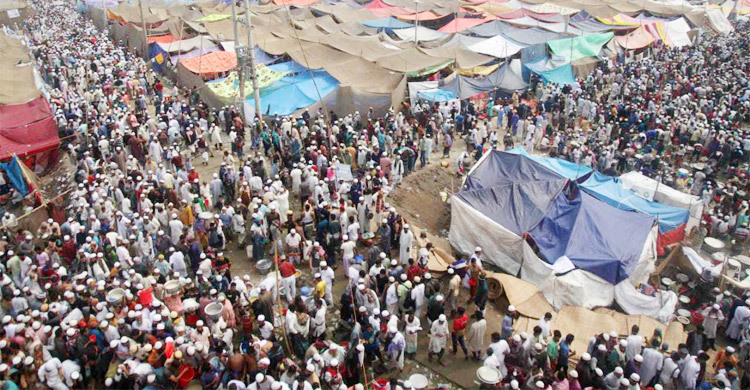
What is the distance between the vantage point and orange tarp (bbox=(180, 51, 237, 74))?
76.9 ft

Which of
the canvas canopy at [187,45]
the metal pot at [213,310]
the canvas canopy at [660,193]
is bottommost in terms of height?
the canvas canopy at [187,45]

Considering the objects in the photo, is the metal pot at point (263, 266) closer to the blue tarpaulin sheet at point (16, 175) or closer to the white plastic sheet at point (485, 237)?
the white plastic sheet at point (485, 237)

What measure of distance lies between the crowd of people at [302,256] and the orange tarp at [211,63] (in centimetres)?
231

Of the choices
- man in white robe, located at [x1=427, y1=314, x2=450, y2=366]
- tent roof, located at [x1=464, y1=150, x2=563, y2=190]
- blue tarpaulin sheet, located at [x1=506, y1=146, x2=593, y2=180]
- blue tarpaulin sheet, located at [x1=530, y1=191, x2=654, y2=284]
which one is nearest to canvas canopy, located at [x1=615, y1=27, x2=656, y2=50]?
blue tarpaulin sheet, located at [x1=506, y1=146, x2=593, y2=180]

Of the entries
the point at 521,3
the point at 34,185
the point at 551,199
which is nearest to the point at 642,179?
the point at 551,199

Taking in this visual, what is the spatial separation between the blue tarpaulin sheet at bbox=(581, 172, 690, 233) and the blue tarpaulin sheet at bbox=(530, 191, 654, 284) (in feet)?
3.42

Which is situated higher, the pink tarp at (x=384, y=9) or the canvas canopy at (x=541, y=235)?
the canvas canopy at (x=541, y=235)

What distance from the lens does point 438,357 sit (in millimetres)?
9516

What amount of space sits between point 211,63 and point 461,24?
15.4 meters

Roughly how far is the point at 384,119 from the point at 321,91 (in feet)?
9.12

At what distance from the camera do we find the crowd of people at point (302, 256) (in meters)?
8.44

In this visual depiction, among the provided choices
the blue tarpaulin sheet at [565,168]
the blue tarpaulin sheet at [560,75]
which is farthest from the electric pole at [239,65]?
the blue tarpaulin sheet at [560,75]

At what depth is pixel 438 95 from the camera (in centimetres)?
2083

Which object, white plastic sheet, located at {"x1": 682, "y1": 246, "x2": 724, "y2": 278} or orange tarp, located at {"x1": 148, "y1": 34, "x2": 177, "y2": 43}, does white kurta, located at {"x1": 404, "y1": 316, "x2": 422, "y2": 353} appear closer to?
white plastic sheet, located at {"x1": 682, "y1": 246, "x2": 724, "y2": 278}
